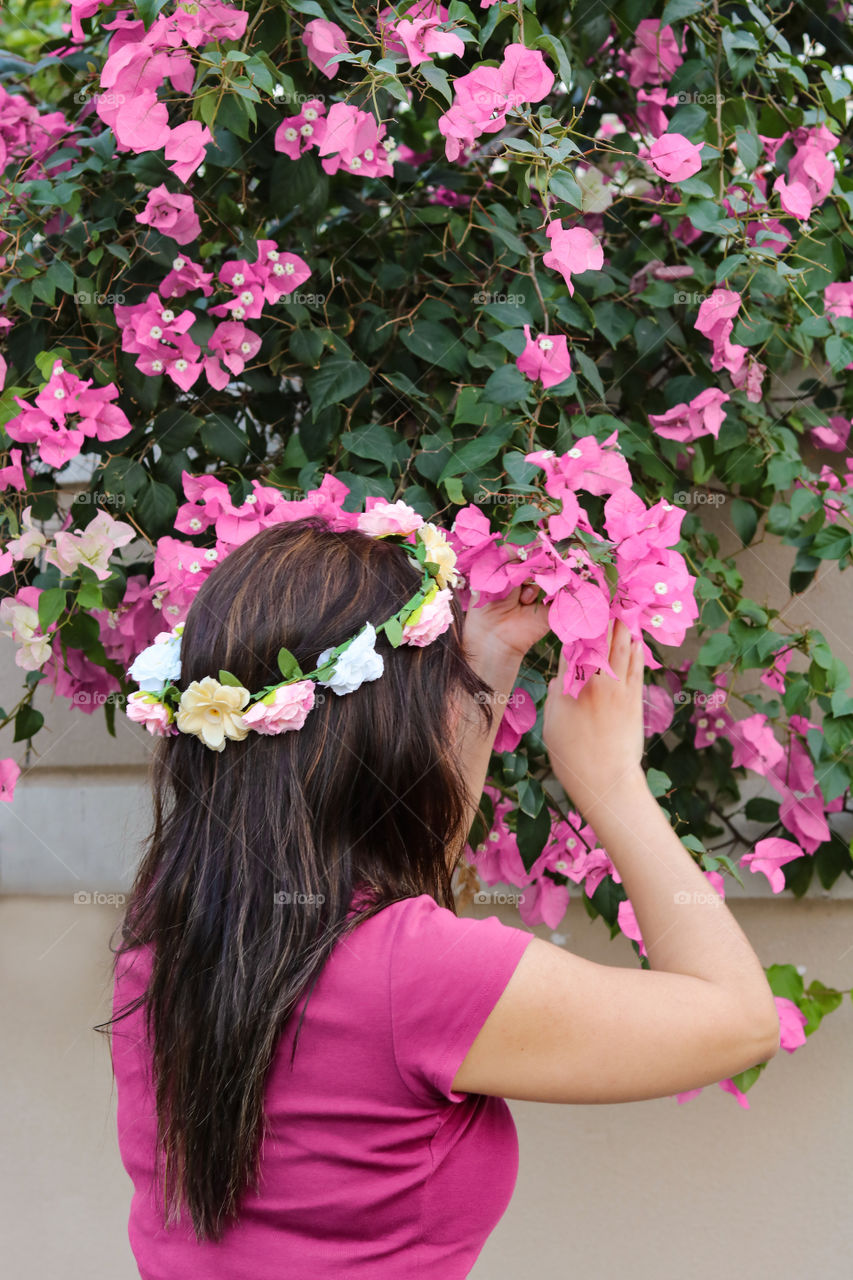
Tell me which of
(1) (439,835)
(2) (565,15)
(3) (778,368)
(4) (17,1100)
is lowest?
(4) (17,1100)

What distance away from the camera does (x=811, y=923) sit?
173cm

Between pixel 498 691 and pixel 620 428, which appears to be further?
pixel 620 428

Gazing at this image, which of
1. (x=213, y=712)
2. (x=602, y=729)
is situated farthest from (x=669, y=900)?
(x=213, y=712)

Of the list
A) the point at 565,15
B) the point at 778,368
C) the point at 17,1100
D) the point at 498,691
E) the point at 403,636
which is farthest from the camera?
the point at 17,1100

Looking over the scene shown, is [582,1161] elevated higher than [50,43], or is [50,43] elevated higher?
[50,43]

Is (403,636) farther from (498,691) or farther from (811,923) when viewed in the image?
(811,923)

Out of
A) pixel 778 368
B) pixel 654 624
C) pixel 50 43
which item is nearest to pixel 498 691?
pixel 654 624

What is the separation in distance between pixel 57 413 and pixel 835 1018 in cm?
147

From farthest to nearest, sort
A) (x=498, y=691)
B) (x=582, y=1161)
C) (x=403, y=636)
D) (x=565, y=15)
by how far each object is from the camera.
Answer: (x=582, y=1161)
(x=565, y=15)
(x=498, y=691)
(x=403, y=636)

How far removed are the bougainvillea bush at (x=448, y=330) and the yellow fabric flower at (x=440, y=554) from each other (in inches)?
3.3

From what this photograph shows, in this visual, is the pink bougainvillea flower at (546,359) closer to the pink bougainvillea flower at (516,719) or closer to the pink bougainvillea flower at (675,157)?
the pink bougainvillea flower at (675,157)
